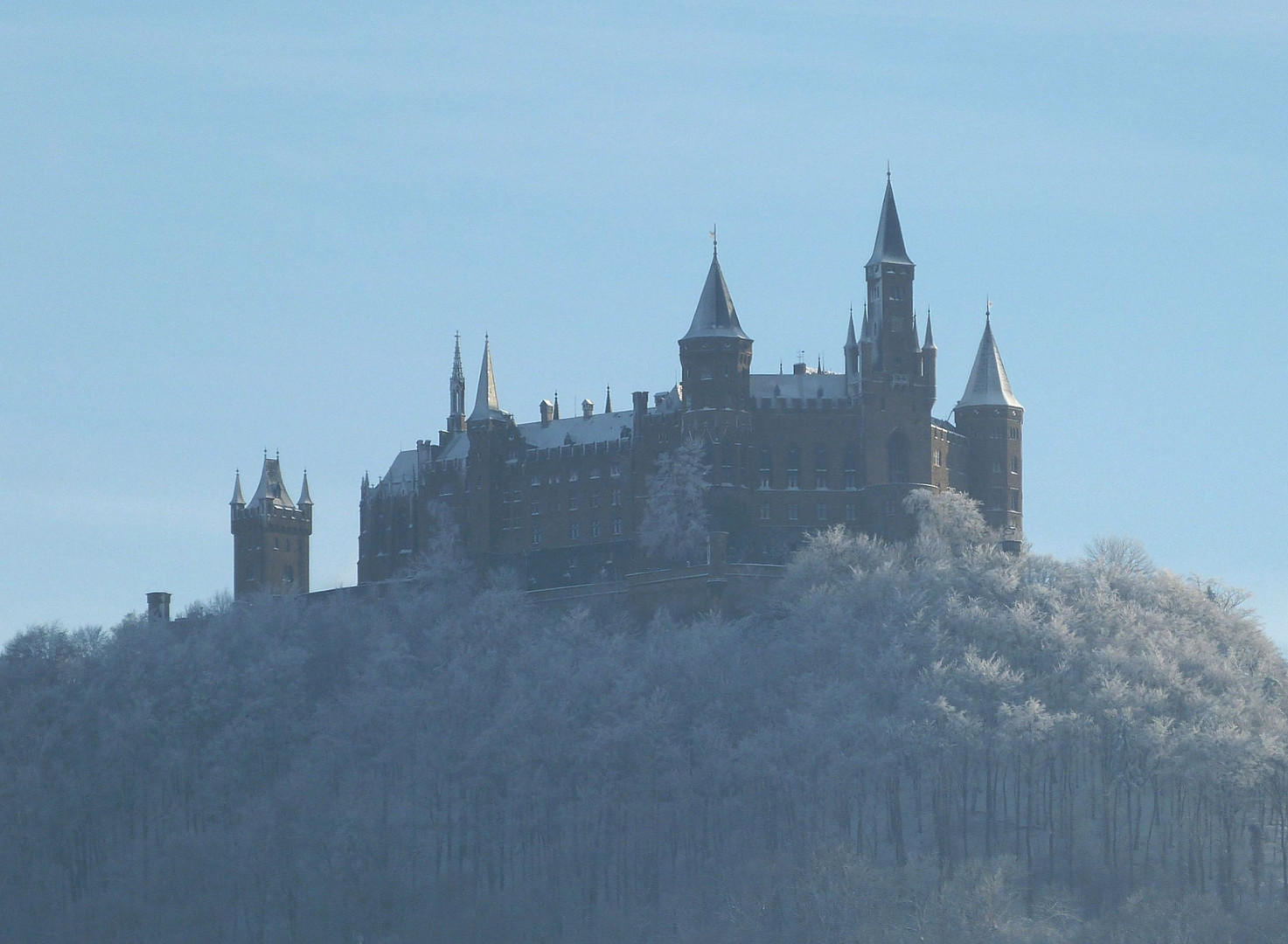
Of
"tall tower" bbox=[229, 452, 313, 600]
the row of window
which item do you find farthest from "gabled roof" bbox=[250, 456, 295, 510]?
the row of window

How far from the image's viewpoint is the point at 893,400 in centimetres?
13688

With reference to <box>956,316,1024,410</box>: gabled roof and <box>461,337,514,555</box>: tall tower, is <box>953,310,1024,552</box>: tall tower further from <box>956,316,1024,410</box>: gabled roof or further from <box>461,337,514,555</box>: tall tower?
<box>461,337,514,555</box>: tall tower

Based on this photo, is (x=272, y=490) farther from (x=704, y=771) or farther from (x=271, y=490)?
(x=704, y=771)

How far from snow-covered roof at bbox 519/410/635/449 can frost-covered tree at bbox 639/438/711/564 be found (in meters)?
5.53

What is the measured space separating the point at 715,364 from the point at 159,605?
3314cm

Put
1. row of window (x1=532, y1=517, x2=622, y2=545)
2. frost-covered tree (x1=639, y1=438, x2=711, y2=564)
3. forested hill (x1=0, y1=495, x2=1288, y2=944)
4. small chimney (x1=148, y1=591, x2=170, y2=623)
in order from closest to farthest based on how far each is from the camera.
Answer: forested hill (x1=0, y1=495, x2=1288, y2=944), frost-covered tree (x1=639, y1=438, x2=711, y2=564), row of window (x1=532, y1=517, x2=622, y2=545), small chimney (x1=148, y1=591, x2=170, y2=623)

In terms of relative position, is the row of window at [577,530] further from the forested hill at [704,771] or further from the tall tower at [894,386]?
the tall tower at [894,386]

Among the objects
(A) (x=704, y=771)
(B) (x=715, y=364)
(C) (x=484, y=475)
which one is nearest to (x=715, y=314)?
(B) (x=715, y=364)

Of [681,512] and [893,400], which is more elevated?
[893,400]

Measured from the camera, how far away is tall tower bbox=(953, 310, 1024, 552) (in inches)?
5502

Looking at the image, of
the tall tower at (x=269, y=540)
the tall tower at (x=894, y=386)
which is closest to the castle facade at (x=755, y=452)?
the tall tower at (x=894, y=386)

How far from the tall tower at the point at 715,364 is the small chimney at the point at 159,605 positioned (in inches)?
1212

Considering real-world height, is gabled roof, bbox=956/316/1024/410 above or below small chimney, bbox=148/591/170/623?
above

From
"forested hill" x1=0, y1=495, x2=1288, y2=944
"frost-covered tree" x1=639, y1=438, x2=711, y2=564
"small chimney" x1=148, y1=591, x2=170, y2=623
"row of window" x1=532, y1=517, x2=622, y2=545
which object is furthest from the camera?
"small chimney" x1=148, y1=591, x2=170, y2=623
